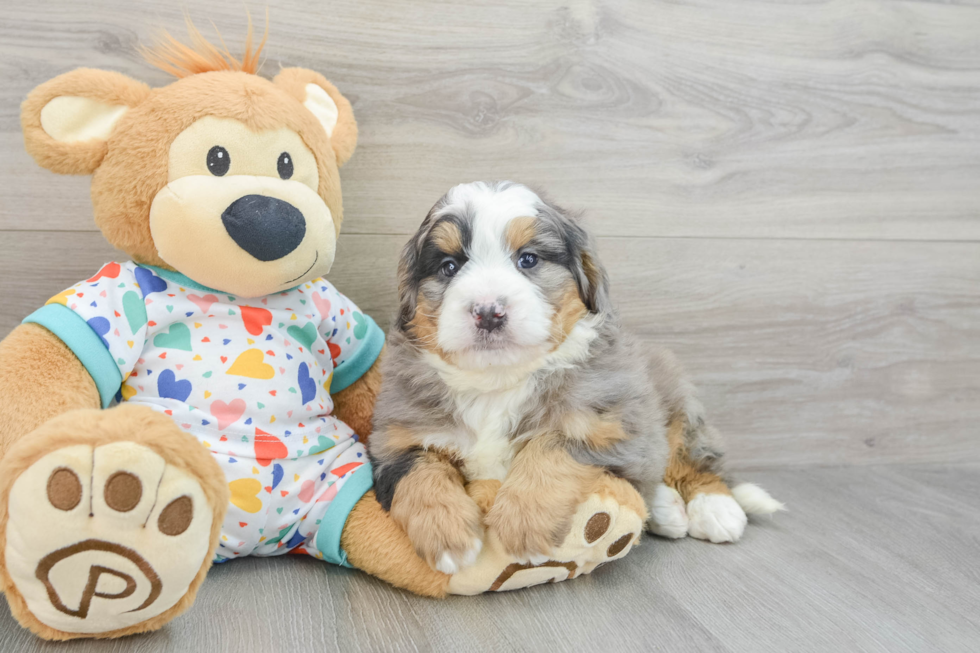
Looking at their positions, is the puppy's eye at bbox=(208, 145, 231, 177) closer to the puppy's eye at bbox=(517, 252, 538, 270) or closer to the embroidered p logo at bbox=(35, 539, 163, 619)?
the puppy's eye at bbox=(517, 252, 538, 270)

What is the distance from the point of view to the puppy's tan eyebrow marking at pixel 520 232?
1.38m

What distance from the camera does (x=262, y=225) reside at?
4.39 ft

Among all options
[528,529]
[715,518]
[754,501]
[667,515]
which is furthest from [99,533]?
[754,501]

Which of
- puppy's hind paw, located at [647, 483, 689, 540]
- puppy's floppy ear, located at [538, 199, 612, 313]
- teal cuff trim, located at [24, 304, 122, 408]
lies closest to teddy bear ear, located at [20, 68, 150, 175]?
teal cuff trim, located at [24, 304, 122, 408]

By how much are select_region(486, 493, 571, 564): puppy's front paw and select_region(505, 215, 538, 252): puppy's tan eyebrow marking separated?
0.49m

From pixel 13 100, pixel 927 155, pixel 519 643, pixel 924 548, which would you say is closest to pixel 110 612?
pixel 519 643

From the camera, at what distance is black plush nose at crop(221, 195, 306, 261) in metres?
1.33

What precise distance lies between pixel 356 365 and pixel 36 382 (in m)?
0.68

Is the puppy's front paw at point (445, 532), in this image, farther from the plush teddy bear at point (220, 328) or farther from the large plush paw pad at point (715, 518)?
the large plush paw pad at point (715, 518)

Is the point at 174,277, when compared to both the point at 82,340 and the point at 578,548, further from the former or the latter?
the point at 578,548

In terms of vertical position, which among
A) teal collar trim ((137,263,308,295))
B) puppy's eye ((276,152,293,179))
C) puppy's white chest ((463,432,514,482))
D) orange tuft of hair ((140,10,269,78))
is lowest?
puppy's white chest ((463,432,514,482))

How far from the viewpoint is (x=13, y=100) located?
5.64ft

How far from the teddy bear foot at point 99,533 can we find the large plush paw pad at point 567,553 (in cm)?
50

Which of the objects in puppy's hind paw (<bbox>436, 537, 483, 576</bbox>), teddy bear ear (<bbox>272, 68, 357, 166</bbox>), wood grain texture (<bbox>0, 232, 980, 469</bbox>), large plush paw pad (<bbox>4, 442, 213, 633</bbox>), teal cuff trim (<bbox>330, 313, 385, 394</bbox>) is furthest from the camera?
wood grain texture (<bbox>0, 232, 980, 469</bbox>)
